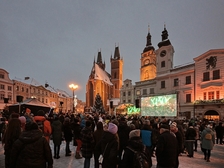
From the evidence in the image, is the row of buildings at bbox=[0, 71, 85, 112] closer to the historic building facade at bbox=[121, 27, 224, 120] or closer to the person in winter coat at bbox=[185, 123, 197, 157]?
the historic building facade at bbox=[121, 27, 224, 120]

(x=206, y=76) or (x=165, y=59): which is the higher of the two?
(x=165, y=59)

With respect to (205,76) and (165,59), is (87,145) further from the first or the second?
(165,59)

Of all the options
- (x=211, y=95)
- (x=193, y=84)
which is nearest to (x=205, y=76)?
(x=193, y=84)

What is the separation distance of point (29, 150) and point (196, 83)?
30667mm

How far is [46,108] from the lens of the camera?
21938mm

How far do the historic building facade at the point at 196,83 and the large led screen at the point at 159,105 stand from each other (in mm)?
1039

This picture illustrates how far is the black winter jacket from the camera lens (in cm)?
322

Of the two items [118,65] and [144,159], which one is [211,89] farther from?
[118,65]

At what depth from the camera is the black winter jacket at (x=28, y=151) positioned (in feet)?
10.6

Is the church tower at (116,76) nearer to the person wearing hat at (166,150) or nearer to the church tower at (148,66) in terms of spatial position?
the church tower at (148,66)

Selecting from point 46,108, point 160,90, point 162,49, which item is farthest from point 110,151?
point 162,49

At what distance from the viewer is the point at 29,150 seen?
10.6ft

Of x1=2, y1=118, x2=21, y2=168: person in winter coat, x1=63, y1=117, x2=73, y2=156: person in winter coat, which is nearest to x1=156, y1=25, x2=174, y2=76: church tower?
x1=63, y1=117, x2=73, y2=156: person in winter coat

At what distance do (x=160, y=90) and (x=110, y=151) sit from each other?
33.4 metres
